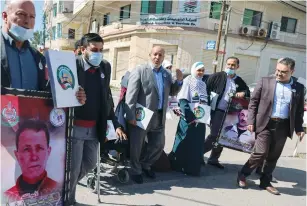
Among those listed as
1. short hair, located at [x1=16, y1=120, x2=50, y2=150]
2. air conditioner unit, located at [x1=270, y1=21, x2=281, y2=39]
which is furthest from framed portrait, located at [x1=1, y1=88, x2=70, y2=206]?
air conditioner unit, located at [x1=270, y1=21, x2=281, y2=39]

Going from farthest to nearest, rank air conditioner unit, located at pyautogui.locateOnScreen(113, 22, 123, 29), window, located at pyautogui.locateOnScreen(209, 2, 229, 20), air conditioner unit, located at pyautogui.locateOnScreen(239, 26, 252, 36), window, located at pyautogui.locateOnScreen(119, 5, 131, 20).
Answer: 1. air conditioner unit, located at pyautogui.locateOnScreen(113, 22, 123, 29)
2. window, located at pyautogui.locateOnScreen(119, 5, 131, 20)
3. air conditioner unit, located at pyautogui.locateOnScreen(239, 26, 252, 36)
4. window, located at pyautogui.locateOnScreen(209, 2, 229, 20)

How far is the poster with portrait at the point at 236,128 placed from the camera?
5.23m

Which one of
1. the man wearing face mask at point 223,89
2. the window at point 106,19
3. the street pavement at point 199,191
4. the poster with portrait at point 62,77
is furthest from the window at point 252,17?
the poster with portrait at point 62,77

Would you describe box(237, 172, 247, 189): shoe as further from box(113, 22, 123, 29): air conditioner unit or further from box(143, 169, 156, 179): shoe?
box(113, 22, 123, 29): air conditioner unit

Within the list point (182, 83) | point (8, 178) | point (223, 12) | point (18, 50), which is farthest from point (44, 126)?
point (223, 12)

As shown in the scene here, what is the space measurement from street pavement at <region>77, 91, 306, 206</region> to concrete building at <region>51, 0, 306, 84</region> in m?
14.5

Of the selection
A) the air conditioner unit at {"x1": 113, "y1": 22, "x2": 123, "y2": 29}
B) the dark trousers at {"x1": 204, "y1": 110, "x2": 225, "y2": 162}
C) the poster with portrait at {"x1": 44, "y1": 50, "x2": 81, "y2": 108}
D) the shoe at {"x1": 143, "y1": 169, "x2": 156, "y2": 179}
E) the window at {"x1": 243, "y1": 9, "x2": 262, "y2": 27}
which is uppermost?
the window at {"x1": 243, "y1": 9, "x2": 262, "y2": 27}

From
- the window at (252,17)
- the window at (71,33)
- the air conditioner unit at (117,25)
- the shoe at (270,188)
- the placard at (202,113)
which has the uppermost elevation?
the window at (252,17)

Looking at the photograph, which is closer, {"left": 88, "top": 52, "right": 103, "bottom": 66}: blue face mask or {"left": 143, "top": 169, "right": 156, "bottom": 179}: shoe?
{"left": 88, "top": 52, "right": 103, "bottom": 66}: blue face mask

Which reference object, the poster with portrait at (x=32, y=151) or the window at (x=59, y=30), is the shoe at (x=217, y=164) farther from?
the window at (x=59, y=30)

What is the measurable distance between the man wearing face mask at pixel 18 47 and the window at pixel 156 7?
60.9ft

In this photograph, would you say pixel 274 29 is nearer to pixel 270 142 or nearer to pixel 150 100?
pixel 270 142

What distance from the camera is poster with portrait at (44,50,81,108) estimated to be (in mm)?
2420

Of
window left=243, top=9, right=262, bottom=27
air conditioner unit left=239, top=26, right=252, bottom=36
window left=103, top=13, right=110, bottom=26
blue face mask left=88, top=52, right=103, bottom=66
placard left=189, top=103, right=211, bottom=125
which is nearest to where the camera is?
blue face mask left=88, top=52, right=103, bottom=66
